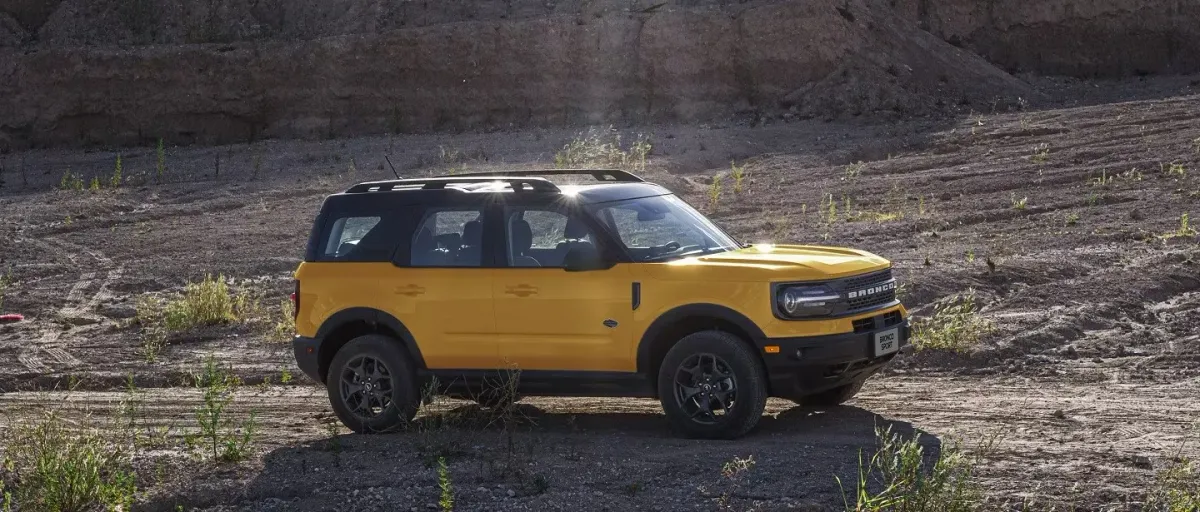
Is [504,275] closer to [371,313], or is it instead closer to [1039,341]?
[371,313]

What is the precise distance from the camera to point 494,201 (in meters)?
9.98

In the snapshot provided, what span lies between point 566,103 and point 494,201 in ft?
78.3

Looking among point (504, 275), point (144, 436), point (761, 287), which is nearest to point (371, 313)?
point (504, 275)

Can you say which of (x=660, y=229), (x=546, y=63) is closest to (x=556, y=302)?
(x=660, y=229)

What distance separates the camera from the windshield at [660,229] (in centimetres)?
966

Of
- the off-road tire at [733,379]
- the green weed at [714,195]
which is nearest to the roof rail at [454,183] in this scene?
the off-road tire at [733,379]

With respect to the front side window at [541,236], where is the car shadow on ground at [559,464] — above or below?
below

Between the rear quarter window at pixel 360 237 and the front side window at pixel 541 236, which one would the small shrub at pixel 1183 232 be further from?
the rear quarter window at pixel 360 237

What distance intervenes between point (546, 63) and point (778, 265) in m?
25.3

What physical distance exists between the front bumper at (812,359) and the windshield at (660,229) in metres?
1.09

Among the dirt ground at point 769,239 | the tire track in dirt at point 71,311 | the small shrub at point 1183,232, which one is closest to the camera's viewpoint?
the dirt ground at point 769,239

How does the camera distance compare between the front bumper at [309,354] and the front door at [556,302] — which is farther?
the front bumper at [309,354]

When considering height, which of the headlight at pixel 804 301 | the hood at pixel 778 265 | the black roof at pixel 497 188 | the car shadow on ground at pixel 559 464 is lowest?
the car shadow on ground at pixel 559 464

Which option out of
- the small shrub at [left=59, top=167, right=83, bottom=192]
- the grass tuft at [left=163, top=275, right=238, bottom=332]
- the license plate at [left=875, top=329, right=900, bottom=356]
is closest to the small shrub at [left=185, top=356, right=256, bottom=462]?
the license plate at [left=875, top=329, right=900, bottom=356]
